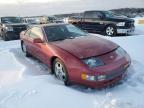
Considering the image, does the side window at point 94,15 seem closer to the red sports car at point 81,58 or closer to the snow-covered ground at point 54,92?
the red sports car at point 81,58

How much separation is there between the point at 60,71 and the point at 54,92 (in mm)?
841

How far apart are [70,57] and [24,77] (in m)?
1.32

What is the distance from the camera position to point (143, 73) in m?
6.38

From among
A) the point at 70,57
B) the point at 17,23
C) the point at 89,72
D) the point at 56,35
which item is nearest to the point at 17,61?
the point at 56,35

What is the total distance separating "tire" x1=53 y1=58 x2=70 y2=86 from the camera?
5.85 meters

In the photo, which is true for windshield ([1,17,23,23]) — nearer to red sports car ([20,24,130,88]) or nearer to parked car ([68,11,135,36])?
parked car ([68,11,135,36])

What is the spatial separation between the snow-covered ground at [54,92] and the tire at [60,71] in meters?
0.13

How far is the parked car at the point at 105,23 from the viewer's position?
14250mm

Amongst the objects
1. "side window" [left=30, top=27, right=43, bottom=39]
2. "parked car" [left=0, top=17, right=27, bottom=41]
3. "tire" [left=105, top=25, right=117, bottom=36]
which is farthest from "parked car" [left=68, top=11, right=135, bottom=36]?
"side window" [left=30, top=27, right=43, bottom=39]

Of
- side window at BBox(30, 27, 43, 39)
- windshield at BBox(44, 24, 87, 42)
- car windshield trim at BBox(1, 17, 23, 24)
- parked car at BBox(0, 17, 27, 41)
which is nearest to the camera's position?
windshield at BBox(44, 24, 87, 42)

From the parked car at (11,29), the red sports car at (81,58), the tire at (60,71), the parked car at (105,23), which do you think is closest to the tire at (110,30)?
the parked car at (105,23)

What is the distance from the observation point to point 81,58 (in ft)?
18.3

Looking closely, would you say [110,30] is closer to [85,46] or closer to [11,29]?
[11,29]

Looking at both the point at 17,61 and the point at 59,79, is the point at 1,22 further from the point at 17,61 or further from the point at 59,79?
the point at 59,79
